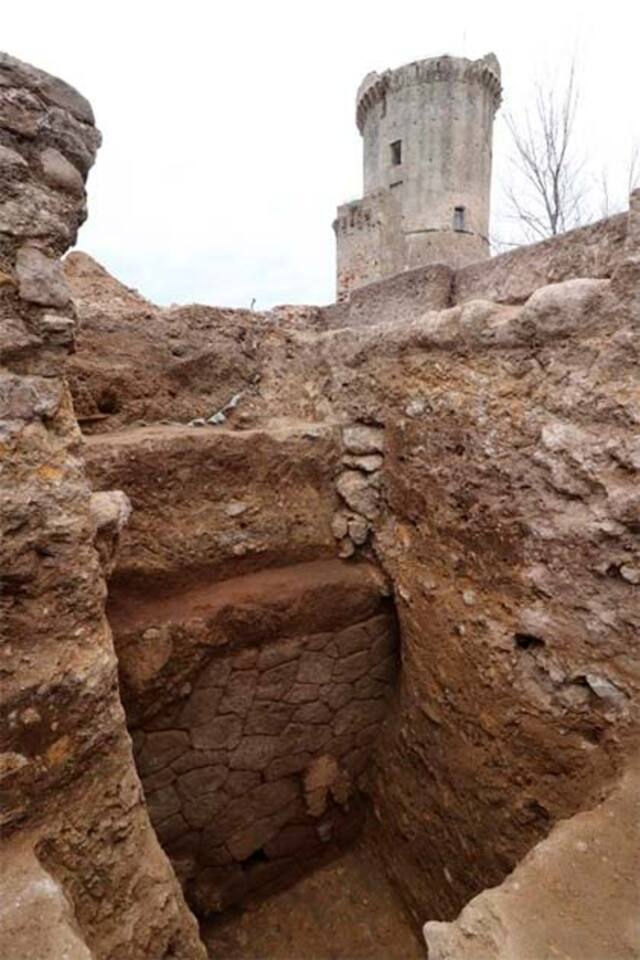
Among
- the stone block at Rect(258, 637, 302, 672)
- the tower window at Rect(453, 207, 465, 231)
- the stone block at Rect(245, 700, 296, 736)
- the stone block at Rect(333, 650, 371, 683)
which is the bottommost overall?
the stone block at Rect(245, 700, 296, 736)

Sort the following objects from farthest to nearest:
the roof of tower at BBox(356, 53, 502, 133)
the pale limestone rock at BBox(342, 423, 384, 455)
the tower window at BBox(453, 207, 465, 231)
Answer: the tower window at BBox(453, 207, 465, 231) → the roof of tower at BBox(356, 53, 502, 133) → the pale limestone rock at BBox(342, 423, 384, 455)

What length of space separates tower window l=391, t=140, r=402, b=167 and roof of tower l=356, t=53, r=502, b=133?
59.3 inches

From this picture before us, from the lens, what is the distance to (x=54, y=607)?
1.41m

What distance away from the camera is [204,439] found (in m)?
2.47

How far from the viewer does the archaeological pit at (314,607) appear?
4.46ft

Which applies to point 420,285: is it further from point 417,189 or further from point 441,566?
point 417,189

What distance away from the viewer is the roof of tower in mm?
16141

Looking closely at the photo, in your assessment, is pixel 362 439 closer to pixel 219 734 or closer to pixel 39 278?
pixel 219 734

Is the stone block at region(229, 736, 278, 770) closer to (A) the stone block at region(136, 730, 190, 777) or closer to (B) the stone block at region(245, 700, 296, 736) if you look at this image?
(B) the stone block at region(245, 700, 296, 736)

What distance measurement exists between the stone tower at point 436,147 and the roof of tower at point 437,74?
24mm

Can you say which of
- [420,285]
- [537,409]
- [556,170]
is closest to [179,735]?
[537,409]

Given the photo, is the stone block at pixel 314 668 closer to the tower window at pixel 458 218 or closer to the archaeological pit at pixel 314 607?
the archaeological pit at pixel 314 607

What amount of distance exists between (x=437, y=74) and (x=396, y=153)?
230cm

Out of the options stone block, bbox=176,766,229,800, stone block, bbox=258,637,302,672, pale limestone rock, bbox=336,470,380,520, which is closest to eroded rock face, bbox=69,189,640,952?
pale limestone rock, bbox=336,470,380,520
